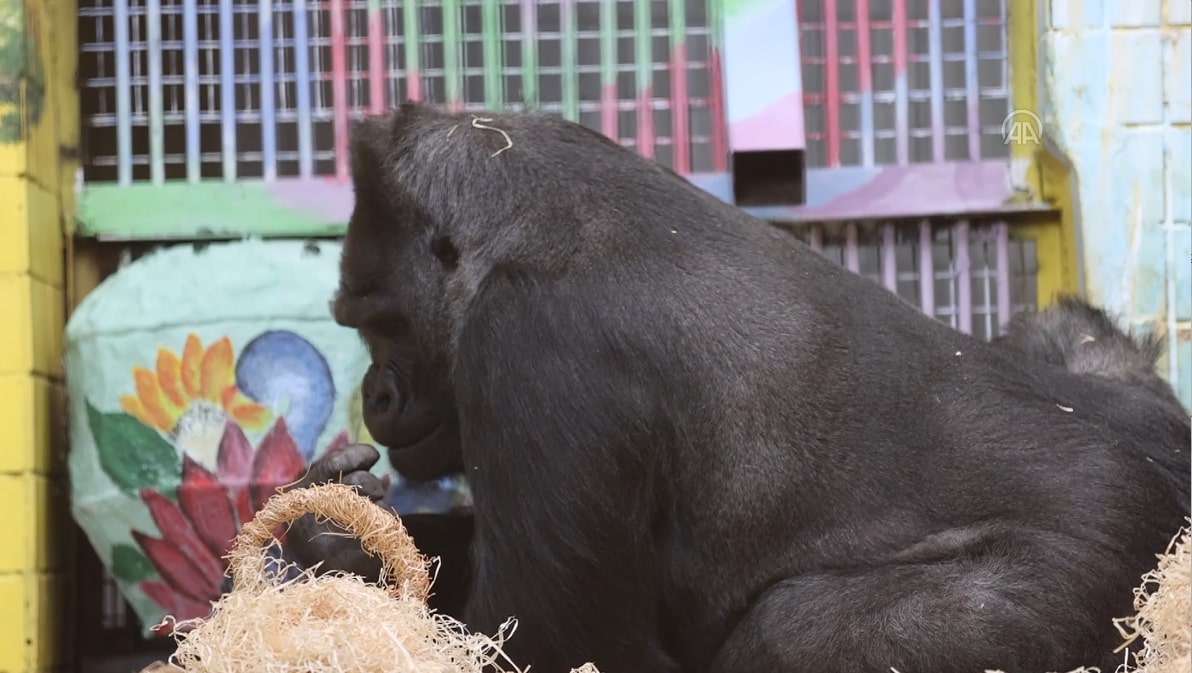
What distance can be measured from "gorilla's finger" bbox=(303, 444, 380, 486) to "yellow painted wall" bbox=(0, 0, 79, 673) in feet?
2.83

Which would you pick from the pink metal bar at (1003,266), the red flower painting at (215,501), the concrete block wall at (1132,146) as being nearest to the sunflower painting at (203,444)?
the red flower painting at (215,501)

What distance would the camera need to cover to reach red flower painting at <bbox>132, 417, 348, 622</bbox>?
9.32ft

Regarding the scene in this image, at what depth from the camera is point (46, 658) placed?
286 centimetres

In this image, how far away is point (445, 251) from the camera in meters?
2.30

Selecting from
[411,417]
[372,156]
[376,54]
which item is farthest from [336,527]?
[376,54]

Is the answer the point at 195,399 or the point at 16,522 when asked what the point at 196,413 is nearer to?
the point at 195,399

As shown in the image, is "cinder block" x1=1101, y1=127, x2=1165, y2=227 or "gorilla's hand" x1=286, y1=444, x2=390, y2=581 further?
"cinder block" x1=1101, y1=127, x2=1165, y2=227

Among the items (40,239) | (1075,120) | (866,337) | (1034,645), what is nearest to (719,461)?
(866,337)

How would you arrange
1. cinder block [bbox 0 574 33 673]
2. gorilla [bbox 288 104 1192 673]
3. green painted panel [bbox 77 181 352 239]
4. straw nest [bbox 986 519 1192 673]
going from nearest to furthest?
straw nest [bbox 986 519 1192 673] < gorilla [bbox 288 104 1192 673] < cinder block [bbox 0 574 33 673] < green painted panel [bbox 77 181 352 239]

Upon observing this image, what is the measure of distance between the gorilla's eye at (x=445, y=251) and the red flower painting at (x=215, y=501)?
0.69 m

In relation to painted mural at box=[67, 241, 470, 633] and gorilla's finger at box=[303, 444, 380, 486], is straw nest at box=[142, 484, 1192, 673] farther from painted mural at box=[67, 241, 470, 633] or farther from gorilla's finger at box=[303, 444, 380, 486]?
painted mural at box=[67, 241, 470, 633]

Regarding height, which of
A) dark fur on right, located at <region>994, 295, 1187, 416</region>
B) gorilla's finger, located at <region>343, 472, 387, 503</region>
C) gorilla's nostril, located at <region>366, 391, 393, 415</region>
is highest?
dark fur on right, located at <region>994, 295, 1187, 416</region>

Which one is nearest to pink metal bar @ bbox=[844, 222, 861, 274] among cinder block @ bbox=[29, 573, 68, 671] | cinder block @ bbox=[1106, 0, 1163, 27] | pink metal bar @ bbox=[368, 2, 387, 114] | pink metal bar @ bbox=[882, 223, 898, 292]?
pink metal bar @ bbox=[882, 223, 898, 292]

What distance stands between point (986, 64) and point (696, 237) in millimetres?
1316
